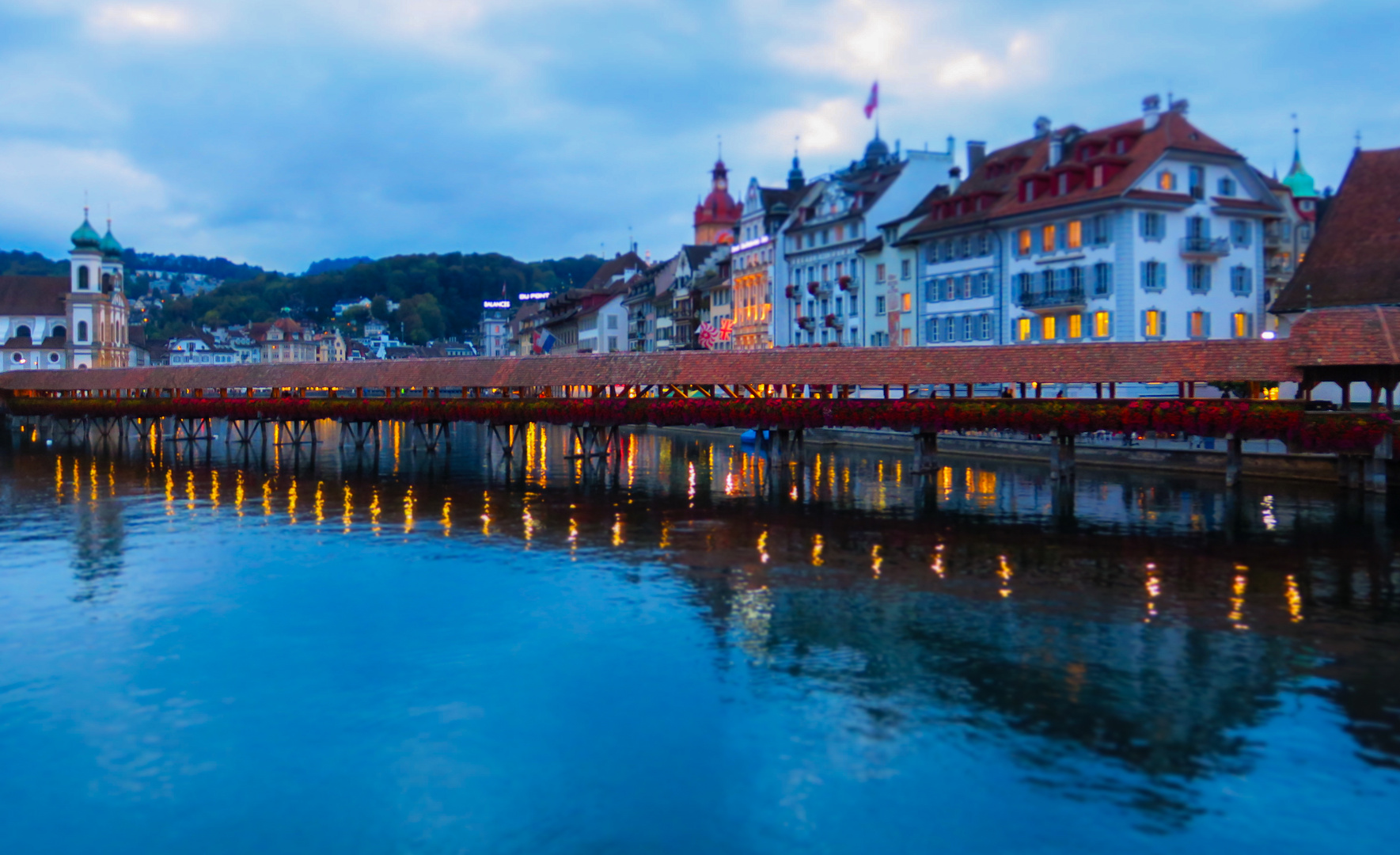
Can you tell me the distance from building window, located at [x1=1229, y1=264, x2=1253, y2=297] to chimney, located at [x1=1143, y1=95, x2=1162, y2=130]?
794cm

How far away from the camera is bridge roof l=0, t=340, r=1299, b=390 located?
3759cm

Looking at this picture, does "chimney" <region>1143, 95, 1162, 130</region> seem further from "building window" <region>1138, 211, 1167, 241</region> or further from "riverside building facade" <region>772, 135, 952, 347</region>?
"riverside building facade" <region>772, 135, 952, 347</region>

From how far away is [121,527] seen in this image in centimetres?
3484

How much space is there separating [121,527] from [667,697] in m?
24.5

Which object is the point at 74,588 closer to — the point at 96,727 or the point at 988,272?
the point at 96,727

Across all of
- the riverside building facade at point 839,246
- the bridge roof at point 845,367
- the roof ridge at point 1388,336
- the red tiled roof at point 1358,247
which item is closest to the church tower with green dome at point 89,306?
the bridge roof at point 845,367

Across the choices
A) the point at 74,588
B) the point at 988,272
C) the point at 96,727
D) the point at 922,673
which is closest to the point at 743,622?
the point at 922,673

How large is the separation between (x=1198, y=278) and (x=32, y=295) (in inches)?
5258

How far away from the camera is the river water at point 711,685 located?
13039mm

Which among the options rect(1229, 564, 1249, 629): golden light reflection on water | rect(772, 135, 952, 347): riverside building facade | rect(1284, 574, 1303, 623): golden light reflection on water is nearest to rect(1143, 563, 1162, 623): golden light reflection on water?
rect(1229, 564, 1249, 629): golden light reflection on water

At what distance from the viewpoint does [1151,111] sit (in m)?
56.8

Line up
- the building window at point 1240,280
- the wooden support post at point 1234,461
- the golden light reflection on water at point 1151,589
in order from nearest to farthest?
1. the golden light reflection on water at point 1151,589
2. the wooden support post at point 1234,461
3. the building window at point 1240,280

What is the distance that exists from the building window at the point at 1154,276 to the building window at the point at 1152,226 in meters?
1.20

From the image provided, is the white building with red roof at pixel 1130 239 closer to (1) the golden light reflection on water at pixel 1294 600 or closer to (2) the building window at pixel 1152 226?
(2) the building window at pixel 1152 226
